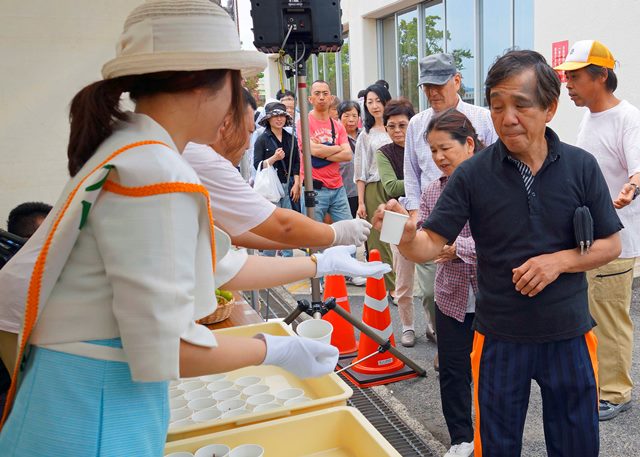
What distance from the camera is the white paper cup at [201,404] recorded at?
5.49ft

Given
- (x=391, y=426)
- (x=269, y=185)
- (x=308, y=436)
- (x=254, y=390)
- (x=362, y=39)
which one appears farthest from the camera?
(x=362, y=39)

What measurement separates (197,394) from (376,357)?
6.31 feet

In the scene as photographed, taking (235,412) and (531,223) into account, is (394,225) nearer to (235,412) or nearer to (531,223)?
(531,223)

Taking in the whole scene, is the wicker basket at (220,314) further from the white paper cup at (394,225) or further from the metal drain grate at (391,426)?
the white paper cup at (394,225)

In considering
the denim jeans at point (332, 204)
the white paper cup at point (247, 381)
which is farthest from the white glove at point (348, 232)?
the denim jeans at point (332, 204)

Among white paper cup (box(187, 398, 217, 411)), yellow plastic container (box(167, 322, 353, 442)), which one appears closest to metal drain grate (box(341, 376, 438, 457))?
yellow plastic container (box(167, 322, 353, 442))

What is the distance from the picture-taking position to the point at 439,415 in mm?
3076

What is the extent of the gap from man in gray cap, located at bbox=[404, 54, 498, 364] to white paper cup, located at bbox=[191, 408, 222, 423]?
78.7 inches

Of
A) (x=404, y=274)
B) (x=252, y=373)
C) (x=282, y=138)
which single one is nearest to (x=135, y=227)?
(x=252, y=373)

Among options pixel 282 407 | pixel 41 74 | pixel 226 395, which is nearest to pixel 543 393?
pixel 282 407

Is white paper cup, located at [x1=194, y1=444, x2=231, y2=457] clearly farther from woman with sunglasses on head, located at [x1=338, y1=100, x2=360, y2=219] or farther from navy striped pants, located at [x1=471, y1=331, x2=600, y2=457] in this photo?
woman with sunglasses on head, located at [x1=338, y1=100, x2=360, y2=219]

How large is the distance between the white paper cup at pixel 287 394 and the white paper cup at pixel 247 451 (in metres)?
0.30

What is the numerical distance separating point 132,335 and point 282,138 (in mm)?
4991

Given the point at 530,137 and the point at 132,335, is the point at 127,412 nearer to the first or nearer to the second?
the point at 132,335
